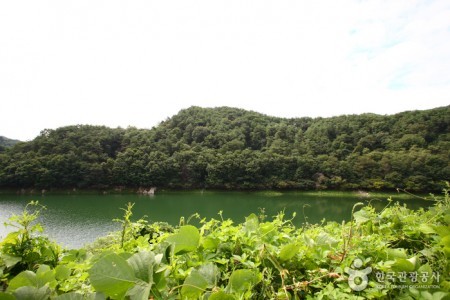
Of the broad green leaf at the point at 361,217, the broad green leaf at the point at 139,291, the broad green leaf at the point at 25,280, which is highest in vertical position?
the broad green leaf at the point at 361,217

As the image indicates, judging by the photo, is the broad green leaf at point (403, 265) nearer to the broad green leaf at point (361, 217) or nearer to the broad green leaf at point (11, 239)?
the broad green leaf at point (361, 217)

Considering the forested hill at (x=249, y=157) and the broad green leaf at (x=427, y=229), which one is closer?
the broad green leaf at (x=427, y=229)

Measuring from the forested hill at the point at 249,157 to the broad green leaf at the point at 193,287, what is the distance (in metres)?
39.8

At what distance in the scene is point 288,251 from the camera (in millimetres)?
745

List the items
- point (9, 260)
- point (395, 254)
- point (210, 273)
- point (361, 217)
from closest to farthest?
point (210, 273), point (395, 254), point (9, 260), point (361, 217)

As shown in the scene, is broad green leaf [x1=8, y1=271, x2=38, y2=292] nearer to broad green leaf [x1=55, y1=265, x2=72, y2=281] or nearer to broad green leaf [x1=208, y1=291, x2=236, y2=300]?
broad green leaf [x1=55, y1=265, x2=72, y2=281]

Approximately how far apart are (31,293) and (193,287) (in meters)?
0.42

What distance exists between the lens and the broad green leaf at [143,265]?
59 centimetres

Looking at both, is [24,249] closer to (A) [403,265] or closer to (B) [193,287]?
(B) [193,287]

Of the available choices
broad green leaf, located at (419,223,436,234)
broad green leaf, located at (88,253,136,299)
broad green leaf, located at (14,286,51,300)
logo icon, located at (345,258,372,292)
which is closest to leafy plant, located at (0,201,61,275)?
broad green leaf, located at (14,286,51,300)

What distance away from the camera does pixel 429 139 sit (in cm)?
4325

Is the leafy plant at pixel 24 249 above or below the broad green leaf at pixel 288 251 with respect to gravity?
below

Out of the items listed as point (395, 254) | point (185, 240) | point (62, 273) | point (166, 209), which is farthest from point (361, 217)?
point (166, 209)

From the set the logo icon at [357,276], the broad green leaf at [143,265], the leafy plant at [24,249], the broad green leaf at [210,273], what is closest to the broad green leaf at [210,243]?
the broad green leaf at [210,273]
